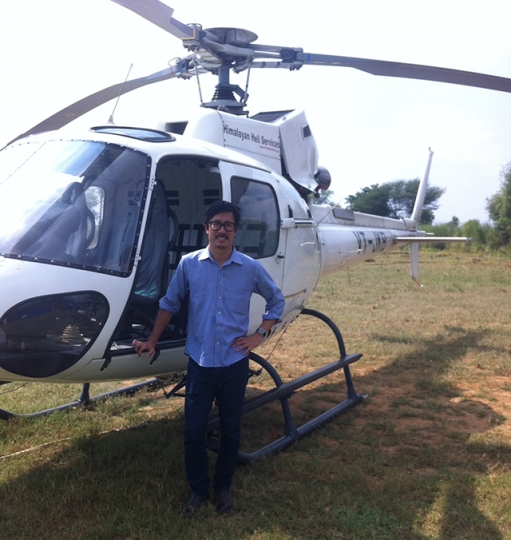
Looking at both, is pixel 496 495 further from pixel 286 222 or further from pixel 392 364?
pixel 392 364

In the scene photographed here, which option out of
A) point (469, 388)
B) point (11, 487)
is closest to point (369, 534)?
point (11, 487)

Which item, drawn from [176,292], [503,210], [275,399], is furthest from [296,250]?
[503,210]

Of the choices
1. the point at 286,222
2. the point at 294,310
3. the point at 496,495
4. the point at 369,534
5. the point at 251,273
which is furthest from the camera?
the point at 294,310

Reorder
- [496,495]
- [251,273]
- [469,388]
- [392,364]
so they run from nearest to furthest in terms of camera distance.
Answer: [251,273]
[496,495]
[469,388]
[392,364]

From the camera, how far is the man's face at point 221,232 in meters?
3.48

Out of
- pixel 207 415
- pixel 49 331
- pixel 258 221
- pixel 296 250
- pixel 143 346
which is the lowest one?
pixel 207 415

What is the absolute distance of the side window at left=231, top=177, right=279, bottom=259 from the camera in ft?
15.0

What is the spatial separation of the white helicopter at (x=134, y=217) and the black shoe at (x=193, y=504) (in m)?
0.85

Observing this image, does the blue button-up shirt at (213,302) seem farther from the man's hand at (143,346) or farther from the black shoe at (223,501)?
the black shoe at (223,501)

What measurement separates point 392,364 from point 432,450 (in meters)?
2.85

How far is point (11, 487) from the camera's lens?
12.5ft

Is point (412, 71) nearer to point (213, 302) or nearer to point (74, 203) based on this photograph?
point (213, 302)

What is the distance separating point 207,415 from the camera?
11.6 feet

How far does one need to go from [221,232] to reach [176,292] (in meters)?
0.44
